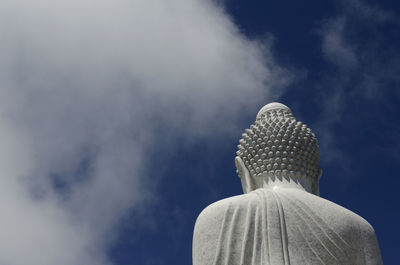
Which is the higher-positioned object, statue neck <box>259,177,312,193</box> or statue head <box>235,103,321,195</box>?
statue head <box>235,103,321,195</box>

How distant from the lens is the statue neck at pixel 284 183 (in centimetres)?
813

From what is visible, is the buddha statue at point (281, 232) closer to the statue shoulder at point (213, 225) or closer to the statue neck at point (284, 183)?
the statue shoulder at point (213, 225)

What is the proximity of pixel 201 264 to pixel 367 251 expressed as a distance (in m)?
2.11

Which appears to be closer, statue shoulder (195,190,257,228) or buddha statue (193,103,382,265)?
buddha statue (193,103,382,265)

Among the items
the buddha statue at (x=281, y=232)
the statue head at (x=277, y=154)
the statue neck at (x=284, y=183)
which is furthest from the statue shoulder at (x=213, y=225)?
the statue head at (x=277, y=154)

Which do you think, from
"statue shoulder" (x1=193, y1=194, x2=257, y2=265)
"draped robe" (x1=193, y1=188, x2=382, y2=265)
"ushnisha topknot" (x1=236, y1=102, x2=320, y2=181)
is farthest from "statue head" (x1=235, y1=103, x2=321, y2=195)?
"statue shoulder" (x1=193, y1=194, x2=257, y2=265)

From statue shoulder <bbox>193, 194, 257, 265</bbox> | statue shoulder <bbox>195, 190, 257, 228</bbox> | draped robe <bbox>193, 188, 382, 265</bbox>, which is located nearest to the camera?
draped robe <bbox>193, 188, 382, 265</bbox>

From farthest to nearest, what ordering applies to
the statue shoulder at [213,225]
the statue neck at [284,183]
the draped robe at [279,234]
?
the statue neck at [284,183], the statue shoulder at [213,225], the draped robe at [279,234]

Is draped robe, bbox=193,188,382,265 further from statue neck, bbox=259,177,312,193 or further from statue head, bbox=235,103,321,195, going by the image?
statue head, bbox=235,103,321,195

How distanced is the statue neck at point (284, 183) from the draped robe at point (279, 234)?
73 centimetres

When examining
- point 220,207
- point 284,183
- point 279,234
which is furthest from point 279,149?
point 279,234

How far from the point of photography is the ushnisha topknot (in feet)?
27.2

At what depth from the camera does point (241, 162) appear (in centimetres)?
865

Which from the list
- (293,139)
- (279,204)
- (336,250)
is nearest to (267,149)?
(293,139)
